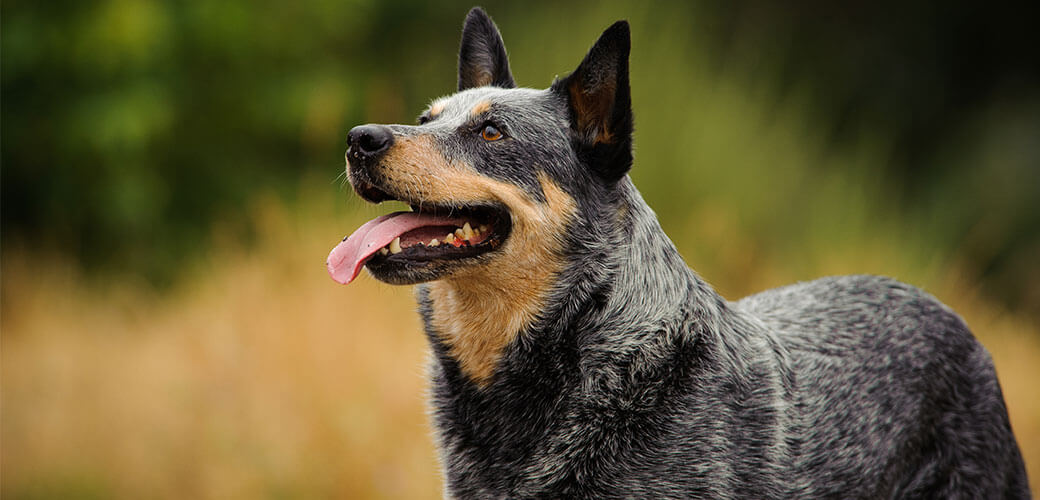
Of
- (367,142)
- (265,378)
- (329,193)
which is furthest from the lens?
(329,193)

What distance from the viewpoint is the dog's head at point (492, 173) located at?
11.1ft

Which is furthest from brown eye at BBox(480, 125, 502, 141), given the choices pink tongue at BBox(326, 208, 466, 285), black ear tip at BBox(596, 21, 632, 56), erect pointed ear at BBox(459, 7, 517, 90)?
erect pointed ear at BBox(459, 7, 517, 90)

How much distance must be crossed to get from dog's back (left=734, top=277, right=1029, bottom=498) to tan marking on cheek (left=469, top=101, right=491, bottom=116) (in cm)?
139

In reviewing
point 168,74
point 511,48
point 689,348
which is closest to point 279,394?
point 689,348

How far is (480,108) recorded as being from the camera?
147 inches

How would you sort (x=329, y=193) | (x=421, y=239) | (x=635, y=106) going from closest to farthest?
(x=421, y=239) → (x=635, y=106) → (x=329, y=193)

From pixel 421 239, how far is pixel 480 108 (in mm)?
589

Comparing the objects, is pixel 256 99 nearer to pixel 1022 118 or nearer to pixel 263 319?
pixel 263 319

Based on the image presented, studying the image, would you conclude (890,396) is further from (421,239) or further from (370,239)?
(370,239)

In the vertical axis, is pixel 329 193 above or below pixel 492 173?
below

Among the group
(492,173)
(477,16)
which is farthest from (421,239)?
(477,16)

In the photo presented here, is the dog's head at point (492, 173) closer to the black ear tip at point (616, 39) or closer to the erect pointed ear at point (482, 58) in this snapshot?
the black ear tip at point (616, 39)

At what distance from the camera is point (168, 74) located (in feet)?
35.5

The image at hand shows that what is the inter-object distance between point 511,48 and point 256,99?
3.73 m
